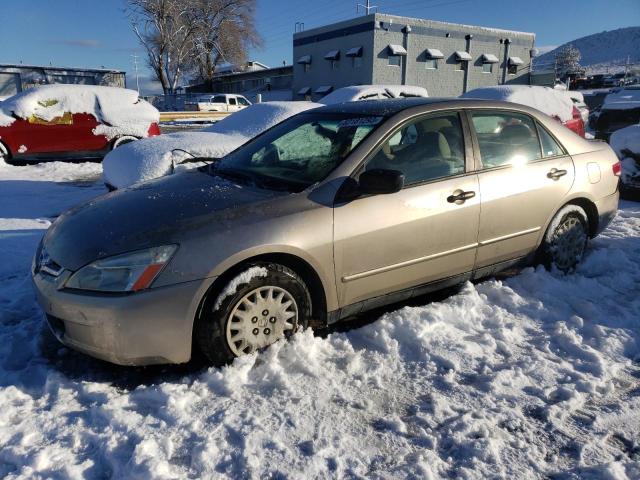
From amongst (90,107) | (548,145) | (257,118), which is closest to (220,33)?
(90,107)

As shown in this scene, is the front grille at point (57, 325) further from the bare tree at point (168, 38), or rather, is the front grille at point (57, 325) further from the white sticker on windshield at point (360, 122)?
the bare tree at point (168, 38)

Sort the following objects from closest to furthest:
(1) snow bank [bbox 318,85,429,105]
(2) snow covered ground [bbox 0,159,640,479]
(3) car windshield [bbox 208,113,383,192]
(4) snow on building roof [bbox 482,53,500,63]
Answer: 1. (2) snow covered ground [bbox 0,159,640,479]
2. (3) car windshield [bbox 208,113,383,192]
3. (1) snow bank [bbox 318,85,429,105]
4. (4) snow on building roof [bbox 482,53,500,63]

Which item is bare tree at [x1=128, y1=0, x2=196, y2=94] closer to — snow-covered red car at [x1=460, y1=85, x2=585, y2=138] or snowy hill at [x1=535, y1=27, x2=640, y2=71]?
snow-covered red car at [x1=460, y1=85, x2=585, y2=138]

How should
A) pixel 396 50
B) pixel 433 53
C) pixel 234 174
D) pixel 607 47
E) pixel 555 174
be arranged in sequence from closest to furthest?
pixel 234 174 → pixel 555 174 → pixel 396 50 → pixel 433 53 → pixel 607 47

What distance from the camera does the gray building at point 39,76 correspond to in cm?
3056

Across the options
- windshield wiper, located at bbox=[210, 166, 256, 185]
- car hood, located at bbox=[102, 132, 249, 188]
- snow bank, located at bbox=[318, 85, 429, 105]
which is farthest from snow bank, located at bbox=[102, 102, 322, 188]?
snow bank, located at bbox=[318, 85, 429, 105]

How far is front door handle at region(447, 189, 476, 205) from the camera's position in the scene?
3456 millimetres

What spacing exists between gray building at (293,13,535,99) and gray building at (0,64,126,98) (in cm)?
1454

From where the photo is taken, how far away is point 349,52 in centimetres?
3472

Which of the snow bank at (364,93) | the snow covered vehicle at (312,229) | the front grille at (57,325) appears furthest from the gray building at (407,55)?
the front grille at (57,325)

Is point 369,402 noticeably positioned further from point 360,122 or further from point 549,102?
point 549,102

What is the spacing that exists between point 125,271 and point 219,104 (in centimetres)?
2815

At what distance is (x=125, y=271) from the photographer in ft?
8.54

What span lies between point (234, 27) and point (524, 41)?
24.8 meters
